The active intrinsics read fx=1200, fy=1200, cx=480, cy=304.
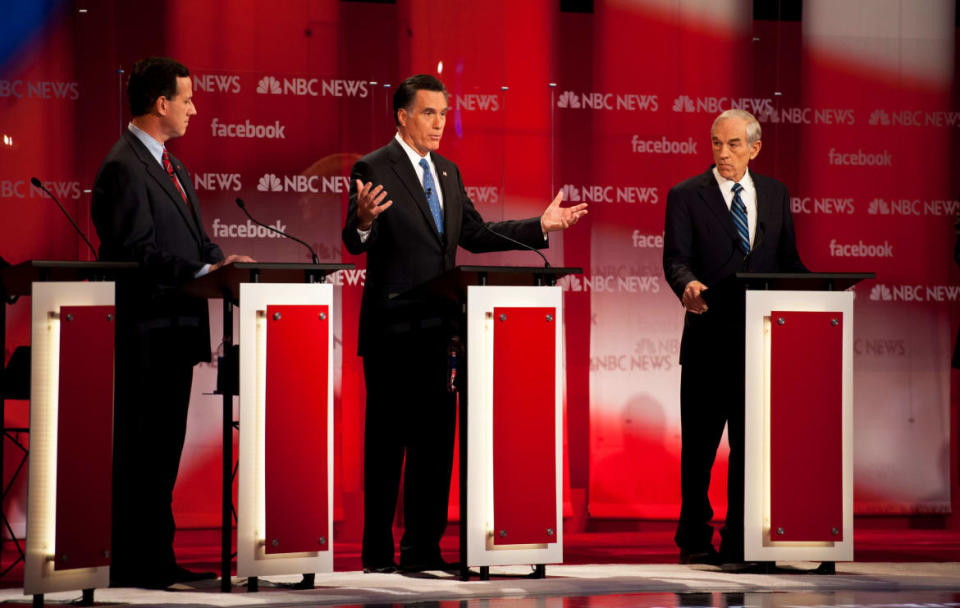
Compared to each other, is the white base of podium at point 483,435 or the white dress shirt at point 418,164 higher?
the white dress shirt at point 418,164

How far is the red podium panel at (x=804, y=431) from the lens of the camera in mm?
4094

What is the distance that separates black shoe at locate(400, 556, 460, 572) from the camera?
4.24m

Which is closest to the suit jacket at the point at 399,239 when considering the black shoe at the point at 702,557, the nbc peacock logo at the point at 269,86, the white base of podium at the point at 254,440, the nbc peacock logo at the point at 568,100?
the white base of podium at the point at 254,440

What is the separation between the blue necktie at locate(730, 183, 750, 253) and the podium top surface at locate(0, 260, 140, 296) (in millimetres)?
2199

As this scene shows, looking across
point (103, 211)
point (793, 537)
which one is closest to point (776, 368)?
point (793, 537)

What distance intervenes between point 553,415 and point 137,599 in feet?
4.71

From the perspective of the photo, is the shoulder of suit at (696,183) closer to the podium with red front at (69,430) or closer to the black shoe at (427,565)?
the black shoe at (427,565)

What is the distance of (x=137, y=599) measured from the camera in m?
3.69

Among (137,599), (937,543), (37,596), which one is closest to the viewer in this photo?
(37,596)

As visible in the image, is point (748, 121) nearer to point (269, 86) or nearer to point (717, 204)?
point (717, 204)

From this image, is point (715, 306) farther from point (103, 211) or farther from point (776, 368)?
point (103, 211)

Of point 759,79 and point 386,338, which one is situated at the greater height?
point 759,79

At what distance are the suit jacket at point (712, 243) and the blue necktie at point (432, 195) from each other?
87cm

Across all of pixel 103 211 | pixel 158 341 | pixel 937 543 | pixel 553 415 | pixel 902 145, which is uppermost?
pixel 902 145
